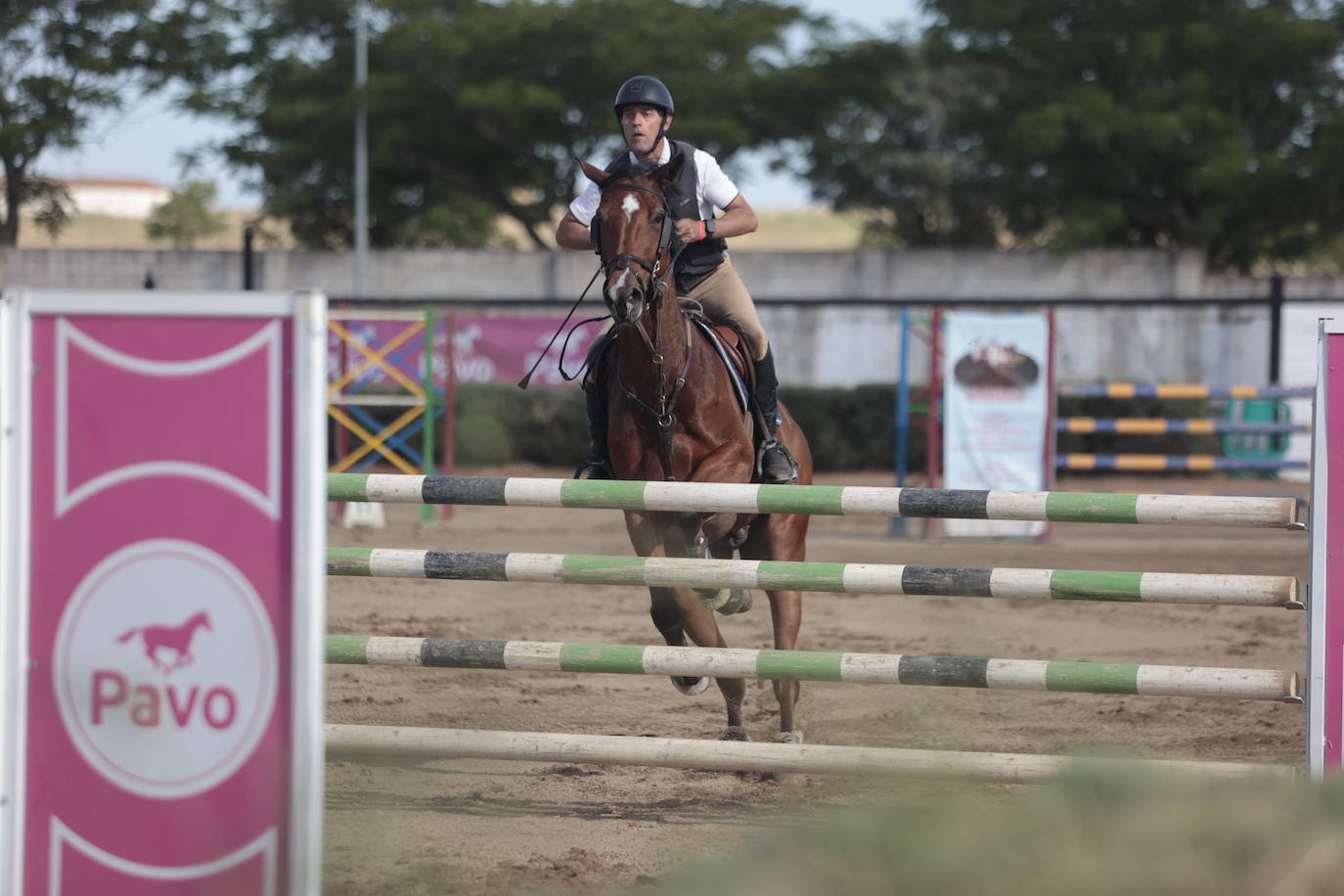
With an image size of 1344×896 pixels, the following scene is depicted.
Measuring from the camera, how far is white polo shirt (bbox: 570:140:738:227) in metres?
5.52

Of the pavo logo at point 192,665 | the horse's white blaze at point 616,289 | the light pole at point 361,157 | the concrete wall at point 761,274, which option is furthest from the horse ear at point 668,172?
the light pole at point 361,157

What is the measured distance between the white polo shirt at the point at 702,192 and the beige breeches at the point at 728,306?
1.36ft

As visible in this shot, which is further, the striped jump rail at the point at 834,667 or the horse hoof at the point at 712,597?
the horse hoof at the point at 712,597

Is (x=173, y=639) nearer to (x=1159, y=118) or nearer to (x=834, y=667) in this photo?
(x=834, y=667)

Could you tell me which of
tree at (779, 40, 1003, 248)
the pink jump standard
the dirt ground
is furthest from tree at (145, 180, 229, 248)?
the pink jump standard

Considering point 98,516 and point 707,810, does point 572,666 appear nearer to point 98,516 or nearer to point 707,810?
point 707,810

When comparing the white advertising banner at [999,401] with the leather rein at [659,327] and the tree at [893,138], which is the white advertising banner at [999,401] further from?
the tree at [893,138]

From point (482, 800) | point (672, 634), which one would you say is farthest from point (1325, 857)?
point (672, 634)

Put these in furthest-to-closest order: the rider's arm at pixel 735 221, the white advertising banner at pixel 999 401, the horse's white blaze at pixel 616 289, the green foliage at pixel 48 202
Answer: the green foliage at pixel 48 202
the white advertising banner at pixel 999 401
the rider's arm at pixel 735 221
the horse's white blaze at pixel 616 289

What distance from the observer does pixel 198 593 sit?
2754 mm

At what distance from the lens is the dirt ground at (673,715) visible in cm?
406

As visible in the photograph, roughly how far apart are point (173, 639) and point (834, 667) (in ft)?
6.66

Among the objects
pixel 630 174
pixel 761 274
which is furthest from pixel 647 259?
pixel 761 274

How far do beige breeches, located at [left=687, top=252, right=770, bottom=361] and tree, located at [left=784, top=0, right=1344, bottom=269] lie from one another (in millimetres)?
22282
